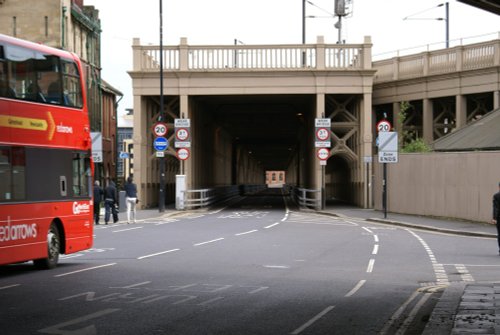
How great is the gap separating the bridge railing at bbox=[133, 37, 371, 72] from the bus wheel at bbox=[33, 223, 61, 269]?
2918 cm

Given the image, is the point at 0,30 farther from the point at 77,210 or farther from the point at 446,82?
the point at 77,210

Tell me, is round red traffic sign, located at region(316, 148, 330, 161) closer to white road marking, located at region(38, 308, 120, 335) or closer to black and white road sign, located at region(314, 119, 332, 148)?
→ black and white road sign, located at region(314, 119, 332, 148)

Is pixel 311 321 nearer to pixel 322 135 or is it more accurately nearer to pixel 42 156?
pixel 42 156

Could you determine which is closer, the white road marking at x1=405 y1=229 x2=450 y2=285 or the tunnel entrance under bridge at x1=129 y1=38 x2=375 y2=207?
the white road marking at x1=405 y1=229 x2=450 y2=285

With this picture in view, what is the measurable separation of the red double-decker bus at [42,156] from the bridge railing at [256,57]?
90.7ft

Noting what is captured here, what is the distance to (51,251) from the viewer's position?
16969 mm

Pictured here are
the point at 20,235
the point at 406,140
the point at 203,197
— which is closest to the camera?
the point at 20,235

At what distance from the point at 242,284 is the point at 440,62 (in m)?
34.3

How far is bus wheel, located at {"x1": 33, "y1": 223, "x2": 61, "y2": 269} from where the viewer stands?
55.4ft

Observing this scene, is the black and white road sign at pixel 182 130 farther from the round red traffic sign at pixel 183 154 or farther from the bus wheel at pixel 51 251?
the bus wheel at pixel 51 251

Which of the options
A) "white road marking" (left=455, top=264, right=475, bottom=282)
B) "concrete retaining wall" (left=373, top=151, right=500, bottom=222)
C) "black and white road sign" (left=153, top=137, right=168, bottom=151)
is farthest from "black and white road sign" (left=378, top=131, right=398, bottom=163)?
"white road marking" (left=455, top=264, right=475, bottom=282)

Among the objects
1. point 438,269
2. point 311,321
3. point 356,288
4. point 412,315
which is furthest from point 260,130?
point 311,321

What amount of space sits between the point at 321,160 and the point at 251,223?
35.9 feet

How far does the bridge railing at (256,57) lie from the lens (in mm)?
45719
